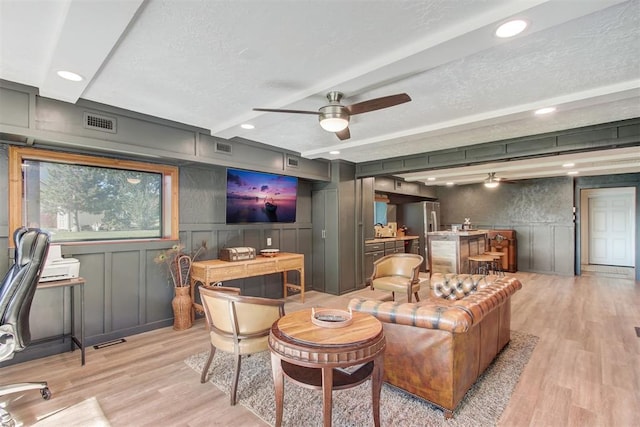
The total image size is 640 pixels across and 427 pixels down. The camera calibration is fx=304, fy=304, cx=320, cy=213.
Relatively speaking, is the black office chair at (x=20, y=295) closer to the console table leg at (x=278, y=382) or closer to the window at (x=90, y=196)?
the window at (x=90, y=196)

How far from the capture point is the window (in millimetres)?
2977

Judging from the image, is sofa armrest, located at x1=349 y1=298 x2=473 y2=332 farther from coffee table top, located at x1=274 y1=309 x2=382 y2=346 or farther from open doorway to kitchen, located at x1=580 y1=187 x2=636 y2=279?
open doorway to kitchen, located at x1=580 y1=187 x2=636 y2=279


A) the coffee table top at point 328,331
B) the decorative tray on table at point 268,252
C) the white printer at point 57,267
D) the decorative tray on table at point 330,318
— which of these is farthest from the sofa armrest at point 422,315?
the white printer at point 57,267

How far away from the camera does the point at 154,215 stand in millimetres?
3932

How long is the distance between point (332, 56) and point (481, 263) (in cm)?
620

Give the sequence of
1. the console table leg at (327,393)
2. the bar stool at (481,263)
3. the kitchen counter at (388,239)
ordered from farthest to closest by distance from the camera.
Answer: the kitchen counter at (388,239), the bar stool at (481,263), the console table leg at (327,393)

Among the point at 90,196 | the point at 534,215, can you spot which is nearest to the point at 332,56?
the point at 90,196

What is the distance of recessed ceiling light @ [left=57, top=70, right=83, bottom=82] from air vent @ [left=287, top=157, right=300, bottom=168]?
2.83m

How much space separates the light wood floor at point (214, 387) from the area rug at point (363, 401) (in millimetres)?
85

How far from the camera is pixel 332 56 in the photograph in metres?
2.02

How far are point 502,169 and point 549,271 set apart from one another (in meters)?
3.29

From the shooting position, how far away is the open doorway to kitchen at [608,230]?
8.20 m

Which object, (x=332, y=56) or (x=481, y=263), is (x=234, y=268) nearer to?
(x=332, y=56)

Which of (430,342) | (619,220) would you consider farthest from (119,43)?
(619,220)
